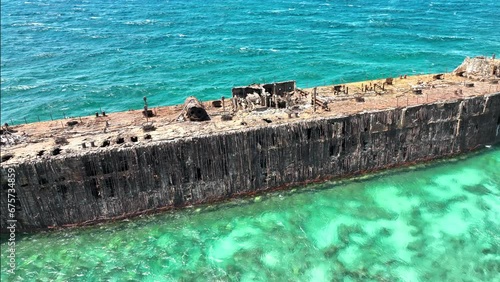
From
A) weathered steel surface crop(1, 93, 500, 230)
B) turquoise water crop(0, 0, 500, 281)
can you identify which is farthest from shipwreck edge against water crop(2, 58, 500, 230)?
turquoise water crop(0, 0, 500, 281)

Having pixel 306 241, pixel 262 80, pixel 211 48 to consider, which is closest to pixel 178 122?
pixel 306 241

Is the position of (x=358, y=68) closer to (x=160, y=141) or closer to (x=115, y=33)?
(x=160, y=141)

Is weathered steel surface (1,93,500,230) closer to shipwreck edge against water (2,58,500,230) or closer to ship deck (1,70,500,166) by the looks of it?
shipwreck edge against water (2,58,500,230)

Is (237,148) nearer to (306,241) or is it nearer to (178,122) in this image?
(178,122)

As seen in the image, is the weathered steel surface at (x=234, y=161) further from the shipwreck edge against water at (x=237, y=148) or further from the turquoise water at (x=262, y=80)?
the turquoise water at (x=262, y=80)

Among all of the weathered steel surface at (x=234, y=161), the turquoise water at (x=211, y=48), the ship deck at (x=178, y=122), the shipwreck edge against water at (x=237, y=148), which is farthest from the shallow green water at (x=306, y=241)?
the turquoise water at (x=211, y=48)

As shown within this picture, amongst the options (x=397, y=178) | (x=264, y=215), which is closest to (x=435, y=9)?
(x=397, y=178)
